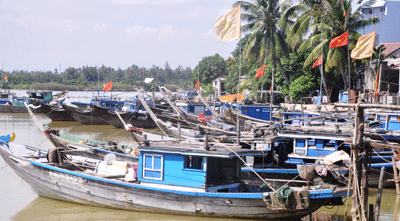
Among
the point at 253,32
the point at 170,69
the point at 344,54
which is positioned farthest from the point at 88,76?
the point at 344,54

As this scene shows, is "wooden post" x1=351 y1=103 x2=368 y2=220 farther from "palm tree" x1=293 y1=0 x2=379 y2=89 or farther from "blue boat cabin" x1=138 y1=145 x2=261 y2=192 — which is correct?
"palm tree" x1=293 y1=0 x2=379 y2=89

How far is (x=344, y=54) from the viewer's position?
92.3ft

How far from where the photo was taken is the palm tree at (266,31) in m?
35.7

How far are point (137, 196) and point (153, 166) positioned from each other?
1036 mm

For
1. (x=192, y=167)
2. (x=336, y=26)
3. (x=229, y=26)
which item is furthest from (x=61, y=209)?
(x=336, y=26)

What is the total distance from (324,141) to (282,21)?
68.1 ft

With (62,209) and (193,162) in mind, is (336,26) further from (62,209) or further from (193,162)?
(62,209)

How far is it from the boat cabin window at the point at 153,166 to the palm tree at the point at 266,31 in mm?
24339

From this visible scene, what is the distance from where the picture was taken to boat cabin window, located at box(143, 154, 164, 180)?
39.4 feet

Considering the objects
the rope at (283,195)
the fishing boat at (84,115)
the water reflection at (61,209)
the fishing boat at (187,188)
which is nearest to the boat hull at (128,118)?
the fishing boat at (84,115)

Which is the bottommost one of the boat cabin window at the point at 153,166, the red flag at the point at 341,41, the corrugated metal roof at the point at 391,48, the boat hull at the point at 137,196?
the boat hull at the point at 137,196

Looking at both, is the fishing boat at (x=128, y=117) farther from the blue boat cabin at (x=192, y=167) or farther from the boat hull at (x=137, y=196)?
the blue boat cabin at (x=192, y=167)

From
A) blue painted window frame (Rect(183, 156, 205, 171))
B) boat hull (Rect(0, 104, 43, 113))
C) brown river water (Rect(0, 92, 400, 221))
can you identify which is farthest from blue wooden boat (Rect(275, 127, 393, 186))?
boat hull (Rect(0, 104, 43, 113))

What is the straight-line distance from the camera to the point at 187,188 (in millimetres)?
11727
